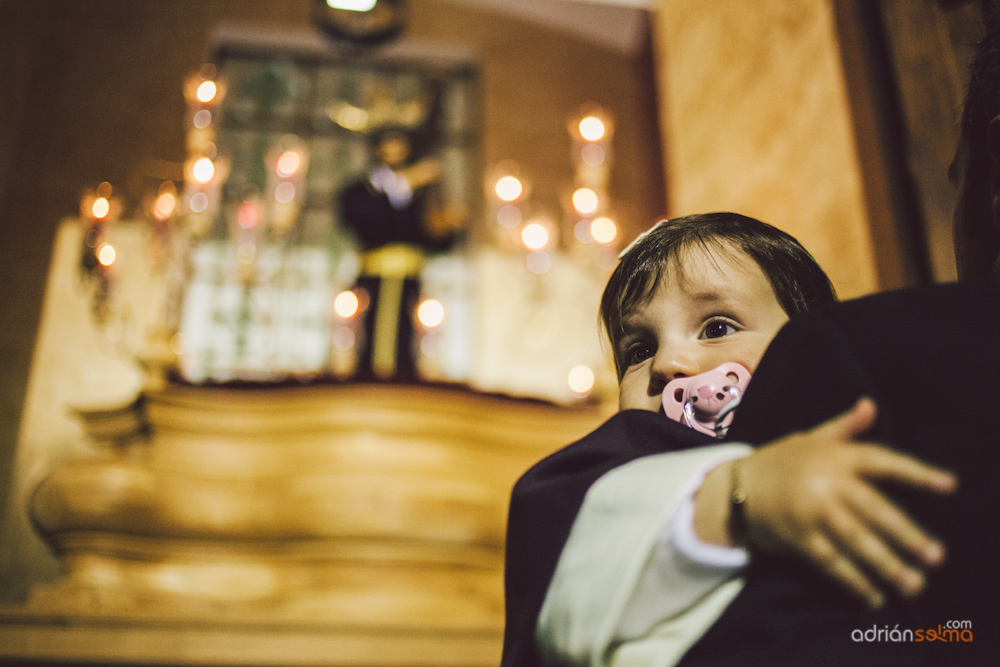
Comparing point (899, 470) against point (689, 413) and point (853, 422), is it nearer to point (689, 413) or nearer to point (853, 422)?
point (853, 422)

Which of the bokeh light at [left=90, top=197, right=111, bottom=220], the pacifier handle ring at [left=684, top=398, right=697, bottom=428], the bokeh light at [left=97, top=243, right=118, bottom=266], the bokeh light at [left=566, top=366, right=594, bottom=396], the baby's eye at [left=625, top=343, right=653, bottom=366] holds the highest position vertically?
the bokeh light at [left=90, top=197, right=111, bottom=220]

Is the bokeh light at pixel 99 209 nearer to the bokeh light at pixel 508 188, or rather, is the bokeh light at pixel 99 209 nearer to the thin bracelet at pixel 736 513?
the bokeh light at pixel 508 188

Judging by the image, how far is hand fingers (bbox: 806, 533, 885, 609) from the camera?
371 millimetres

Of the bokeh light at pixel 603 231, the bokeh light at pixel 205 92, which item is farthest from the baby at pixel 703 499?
the bokeh light at pixel 205 92

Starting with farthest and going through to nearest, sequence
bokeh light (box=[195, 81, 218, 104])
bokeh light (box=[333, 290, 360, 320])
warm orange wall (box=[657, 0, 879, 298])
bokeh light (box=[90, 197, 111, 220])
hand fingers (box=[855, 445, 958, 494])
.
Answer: bokeh light (box=[333, 290, 360, 320]) → bokeh light (box=[195, 81, 218, 104]) → bokeh light (box=[90, 197, 111, 220]) → warm orange wall (box=[657, 0, 879, 298]) → hand fingers (box=[855, 445, 958, 494])

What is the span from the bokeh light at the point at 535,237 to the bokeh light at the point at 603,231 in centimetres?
24

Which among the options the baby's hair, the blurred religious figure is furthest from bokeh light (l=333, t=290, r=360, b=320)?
the baby's hair

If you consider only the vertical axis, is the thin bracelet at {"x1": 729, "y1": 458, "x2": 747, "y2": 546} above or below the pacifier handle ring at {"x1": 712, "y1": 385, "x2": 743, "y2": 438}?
below

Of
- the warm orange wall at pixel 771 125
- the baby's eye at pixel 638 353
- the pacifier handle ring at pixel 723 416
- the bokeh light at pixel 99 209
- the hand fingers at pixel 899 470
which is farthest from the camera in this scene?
the bokeh light at pixel 99 209

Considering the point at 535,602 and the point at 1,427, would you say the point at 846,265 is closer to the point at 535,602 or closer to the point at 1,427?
the point at 535,602

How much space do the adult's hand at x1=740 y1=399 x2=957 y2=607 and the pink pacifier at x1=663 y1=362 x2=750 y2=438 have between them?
20 cm

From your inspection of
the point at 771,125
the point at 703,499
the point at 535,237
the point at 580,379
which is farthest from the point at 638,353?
the point at 580,379

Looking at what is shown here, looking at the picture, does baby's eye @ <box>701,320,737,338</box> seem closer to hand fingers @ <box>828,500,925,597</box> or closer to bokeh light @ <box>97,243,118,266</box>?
hand fingers @ <box>828,500,925,597</box>

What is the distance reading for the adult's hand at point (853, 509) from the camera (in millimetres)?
359
